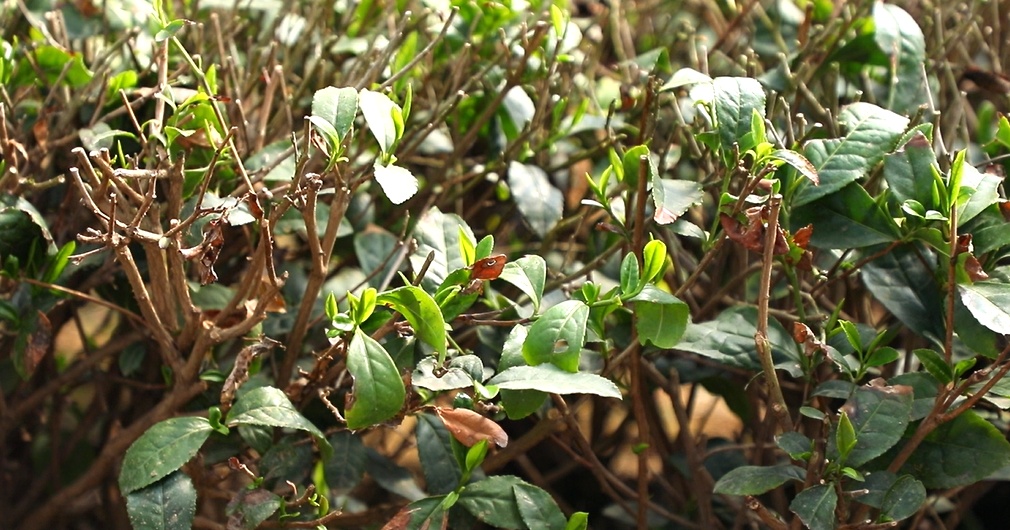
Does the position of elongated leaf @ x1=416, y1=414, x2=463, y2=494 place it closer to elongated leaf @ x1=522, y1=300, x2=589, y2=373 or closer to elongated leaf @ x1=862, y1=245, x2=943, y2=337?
elongated leaf @ x1=522, y1=300, x2=589, y2=373

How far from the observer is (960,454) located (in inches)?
36.1

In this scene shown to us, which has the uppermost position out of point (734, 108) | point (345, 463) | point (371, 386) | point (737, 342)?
point (734, 108)

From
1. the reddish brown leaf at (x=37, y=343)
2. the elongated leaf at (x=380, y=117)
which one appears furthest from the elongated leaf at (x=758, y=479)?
the reddish brown leaf at (x=37, y=343)

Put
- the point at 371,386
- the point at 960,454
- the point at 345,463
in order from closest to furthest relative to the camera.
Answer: the point at 371,386
the point at 960,454
the point at 345,463

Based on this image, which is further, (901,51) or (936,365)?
(901,51)

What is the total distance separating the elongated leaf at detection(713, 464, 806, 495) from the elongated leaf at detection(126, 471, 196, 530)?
0.48 meters

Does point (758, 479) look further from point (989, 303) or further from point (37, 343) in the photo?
point (37, 343)

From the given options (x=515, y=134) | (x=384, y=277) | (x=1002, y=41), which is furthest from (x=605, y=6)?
(x=384, y=277)

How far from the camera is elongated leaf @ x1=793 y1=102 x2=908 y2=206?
93 centimetres

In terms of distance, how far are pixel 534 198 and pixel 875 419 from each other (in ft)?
1.55

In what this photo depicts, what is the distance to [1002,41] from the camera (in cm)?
147

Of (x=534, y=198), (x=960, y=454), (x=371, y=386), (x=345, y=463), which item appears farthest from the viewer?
(x=534, y=198)

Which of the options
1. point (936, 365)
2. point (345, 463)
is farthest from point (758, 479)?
point (345, 463)

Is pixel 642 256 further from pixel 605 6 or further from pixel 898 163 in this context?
pixel 605 6
